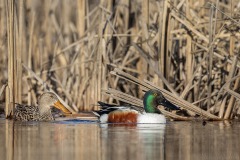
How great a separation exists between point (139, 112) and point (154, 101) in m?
0.32

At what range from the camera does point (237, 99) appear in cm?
1068

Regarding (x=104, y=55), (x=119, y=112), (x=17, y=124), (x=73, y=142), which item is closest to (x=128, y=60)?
(x=104, y=55)

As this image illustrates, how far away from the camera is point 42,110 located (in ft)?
38.6

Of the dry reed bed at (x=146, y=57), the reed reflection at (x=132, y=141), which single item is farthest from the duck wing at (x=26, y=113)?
the reed reflection at (x=132, y=141)

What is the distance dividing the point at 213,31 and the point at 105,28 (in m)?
1.77

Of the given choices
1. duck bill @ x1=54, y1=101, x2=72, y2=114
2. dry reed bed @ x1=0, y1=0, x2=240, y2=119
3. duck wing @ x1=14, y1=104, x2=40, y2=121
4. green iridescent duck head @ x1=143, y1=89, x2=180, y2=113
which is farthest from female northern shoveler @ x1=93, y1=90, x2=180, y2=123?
duck wing @ x1=14, y1=104, x2=40, y2=121

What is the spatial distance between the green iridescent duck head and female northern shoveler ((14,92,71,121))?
128 centimetres

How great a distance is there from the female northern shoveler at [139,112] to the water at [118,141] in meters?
0.18

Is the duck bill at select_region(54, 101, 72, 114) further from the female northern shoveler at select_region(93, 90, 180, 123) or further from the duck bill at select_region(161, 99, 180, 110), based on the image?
the duck bill at select_region(161, 99, 180, 110)

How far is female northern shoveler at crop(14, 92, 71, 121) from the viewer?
11.3 metres

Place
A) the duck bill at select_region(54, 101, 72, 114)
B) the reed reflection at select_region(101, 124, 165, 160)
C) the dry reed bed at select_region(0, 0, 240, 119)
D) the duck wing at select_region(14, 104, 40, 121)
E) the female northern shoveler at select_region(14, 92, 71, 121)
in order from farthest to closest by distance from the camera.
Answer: the duck bill at select_region(54, 101, 72, 114)
the female northern shoveler at select_region(14, 92, 71, 121)
the duck wing at select_region(14, 104, 40, 121)
the dry reed bed at select_region(0, 0, 240, 119)
the reed reflection at select_region(101, 124, 165, 160)

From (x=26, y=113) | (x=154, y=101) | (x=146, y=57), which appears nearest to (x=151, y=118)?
(x=154, y=101)

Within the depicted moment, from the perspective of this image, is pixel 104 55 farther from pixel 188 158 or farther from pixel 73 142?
pixel 188 158

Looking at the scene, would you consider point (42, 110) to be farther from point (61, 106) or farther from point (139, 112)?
point (139, 112)
